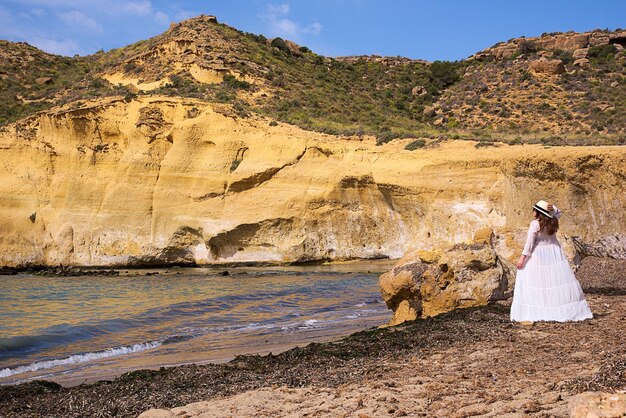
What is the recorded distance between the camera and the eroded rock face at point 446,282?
35.8 feet

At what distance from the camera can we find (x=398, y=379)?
6.14m

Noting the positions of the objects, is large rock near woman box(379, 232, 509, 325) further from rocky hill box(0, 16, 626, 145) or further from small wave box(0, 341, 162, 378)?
rocky hill box(0, 16, 626, 145)

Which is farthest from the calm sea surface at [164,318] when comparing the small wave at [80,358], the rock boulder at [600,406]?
the rock boulder at [600,406]

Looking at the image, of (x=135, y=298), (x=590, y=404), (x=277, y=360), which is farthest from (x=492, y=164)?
(x=590, y=404)

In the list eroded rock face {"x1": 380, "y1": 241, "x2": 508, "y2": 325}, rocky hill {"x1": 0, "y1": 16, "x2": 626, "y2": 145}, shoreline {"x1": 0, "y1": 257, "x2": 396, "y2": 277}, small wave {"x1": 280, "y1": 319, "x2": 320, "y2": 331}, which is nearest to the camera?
eroded rock face {"x1": 380, "y1": 241, "x2": 508, "y2": 325}

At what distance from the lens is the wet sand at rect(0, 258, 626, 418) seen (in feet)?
16.4

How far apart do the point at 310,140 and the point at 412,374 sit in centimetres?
2214

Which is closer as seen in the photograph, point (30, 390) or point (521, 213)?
point (30, 390)

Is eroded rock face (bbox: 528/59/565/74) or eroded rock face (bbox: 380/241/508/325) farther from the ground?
eroded rock face (bbox: 528/59/565/74)

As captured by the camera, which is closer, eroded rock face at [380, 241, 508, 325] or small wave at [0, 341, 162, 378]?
small wave at [0, 341, 162, 378]

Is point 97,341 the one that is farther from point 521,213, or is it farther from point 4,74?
point 4,74

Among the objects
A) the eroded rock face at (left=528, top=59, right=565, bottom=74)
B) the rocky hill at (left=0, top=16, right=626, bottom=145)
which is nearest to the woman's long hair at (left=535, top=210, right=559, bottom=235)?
the rocky hill at (left=0, top=16, right=626, bottom=145)

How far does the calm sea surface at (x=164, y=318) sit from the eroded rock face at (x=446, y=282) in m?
1.25

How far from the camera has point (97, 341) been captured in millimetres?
11438
